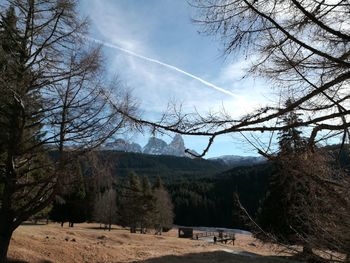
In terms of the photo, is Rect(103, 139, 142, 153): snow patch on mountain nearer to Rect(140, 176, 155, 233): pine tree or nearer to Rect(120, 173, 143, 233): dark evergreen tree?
Rect(120, 173, 143, 233): dark evergreen tree

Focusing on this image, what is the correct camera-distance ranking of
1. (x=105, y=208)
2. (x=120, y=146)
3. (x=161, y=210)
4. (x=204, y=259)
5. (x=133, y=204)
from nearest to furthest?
(x=120, y=146) < (x=204, y=259) < (x=133, y=204) < (x=105, y=208) < (x=161, y=210)

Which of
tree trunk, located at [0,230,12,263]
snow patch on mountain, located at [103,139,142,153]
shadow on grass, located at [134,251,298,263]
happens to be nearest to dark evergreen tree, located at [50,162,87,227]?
shadow on grass, located at [134,251,298,263]

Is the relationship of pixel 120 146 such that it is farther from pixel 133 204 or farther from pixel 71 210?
pixel 71 210

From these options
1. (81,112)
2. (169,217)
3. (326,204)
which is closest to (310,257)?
(326,204)

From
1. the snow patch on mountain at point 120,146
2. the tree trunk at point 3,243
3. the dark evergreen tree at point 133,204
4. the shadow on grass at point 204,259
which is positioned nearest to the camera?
the tree trunk at point 3,243

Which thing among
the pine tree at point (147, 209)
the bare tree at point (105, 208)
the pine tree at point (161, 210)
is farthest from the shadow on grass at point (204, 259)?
the bare tree at point (105, 208)

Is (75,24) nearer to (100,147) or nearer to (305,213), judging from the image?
(100,147)

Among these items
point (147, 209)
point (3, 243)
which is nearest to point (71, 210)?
point (147, 209)

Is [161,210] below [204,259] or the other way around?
the other way around

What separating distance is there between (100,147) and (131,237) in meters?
28.0

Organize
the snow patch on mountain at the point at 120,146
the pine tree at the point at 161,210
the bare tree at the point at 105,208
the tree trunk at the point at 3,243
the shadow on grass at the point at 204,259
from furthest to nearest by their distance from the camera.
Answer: the bare tree at the point at 105,208 < the pine tree at the point at 161,210 < the shadow on grass at the point at 204,259 < the snow patch on mountain at the point at 120,146 < the tree trunk at the point at 3,243

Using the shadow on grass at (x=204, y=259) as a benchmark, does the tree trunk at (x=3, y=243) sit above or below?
above

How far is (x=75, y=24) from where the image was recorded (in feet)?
38.1

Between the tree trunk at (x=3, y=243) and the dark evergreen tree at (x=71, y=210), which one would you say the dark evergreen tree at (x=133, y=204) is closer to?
the dark evergreen tree at (x=71, y=210)
